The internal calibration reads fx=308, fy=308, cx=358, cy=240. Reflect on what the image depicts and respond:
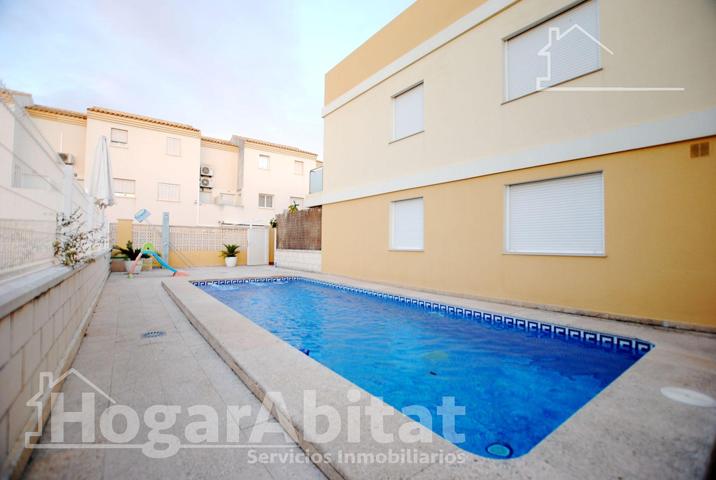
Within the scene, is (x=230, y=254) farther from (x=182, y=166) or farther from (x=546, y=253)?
(x=546, y=253)

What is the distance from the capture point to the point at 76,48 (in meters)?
12.0

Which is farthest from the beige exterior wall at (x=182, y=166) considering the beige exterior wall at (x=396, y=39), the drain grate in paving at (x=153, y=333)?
the drain grate in paving at (x=153, y=333)

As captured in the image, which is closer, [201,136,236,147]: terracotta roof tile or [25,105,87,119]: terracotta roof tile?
[25,105,87,119]: terracotta roof tile

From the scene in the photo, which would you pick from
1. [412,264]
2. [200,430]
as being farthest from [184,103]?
[200,430]

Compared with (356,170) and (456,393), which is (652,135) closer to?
(456,393)

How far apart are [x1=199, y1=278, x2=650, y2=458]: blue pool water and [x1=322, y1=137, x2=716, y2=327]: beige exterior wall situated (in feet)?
4.36

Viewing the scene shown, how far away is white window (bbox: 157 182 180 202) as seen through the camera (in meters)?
19.9

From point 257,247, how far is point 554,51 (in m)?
15.0

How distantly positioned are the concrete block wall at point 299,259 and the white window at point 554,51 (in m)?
9.14

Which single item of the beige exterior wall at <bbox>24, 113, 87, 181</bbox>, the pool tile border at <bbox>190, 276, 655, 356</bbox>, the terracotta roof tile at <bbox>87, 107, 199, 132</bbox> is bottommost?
the pool tile border at <bbox>190, 276, 655, 356</bbox>

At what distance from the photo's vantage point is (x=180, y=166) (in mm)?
20766

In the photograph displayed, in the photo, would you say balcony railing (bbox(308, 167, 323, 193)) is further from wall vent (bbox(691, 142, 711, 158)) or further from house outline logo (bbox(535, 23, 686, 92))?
wall vent (bbox(691, 142, 711, 158))

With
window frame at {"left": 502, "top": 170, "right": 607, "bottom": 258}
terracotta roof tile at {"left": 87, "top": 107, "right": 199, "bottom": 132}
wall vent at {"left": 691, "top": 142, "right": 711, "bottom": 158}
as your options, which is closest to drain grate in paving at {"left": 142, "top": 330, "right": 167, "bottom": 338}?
window frame at {"left": 502, "top": 170, "right": 607, "bottom": 258}

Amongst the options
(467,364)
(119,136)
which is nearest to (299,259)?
(467,364)
